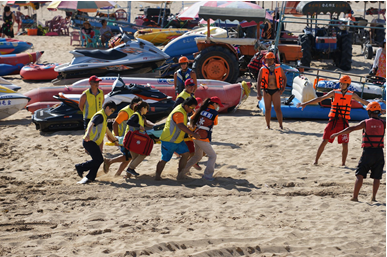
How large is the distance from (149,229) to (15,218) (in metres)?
1.67

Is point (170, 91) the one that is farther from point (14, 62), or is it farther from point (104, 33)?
point (104, 33)

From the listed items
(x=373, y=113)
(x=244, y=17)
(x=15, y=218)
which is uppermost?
(x=244, y=17)

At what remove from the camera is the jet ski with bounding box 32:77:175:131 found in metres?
9.45

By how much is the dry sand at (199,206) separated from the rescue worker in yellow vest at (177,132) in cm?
45

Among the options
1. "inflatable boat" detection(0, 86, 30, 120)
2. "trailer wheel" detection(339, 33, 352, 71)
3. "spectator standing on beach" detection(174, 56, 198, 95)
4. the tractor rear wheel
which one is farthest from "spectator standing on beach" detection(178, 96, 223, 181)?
"trailer wheel" detection(339, 33, 352, 71)

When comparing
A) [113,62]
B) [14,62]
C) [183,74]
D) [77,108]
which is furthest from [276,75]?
[14,62]

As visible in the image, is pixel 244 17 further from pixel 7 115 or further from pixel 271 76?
pixel 7 115

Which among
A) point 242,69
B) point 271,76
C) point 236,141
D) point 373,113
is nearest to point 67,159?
point 236,141

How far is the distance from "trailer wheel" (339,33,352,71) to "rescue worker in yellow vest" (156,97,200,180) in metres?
11.8

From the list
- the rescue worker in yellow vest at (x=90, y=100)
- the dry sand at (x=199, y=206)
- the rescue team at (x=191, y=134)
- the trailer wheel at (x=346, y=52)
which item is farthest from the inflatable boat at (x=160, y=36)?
the rescue team at (x=191, y=134)

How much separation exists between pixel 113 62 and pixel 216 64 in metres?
2.92

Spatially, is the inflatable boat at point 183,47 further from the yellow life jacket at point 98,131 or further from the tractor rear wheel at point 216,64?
the yellow life jacket at point 98,131

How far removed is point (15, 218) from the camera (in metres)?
5.39

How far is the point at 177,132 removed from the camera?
6551 millimetres
